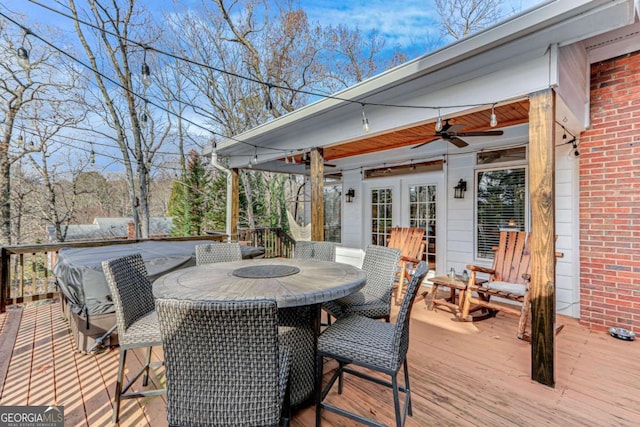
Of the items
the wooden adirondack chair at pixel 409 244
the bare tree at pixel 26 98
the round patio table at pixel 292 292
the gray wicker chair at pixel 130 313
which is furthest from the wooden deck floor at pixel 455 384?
the bare tree at pixel 26 98

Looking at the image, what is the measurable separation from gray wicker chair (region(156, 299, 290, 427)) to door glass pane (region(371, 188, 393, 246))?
5130 millimetres

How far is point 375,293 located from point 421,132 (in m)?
2.80

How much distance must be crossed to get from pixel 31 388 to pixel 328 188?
608cm

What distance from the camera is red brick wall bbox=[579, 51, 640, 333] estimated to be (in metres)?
3.18

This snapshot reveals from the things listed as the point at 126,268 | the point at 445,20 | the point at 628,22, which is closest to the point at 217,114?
the point at 445,20

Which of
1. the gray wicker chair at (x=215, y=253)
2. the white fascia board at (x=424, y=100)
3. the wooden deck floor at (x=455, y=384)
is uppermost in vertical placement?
the white fascia board at (x=424, y=100)

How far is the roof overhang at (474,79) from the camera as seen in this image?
81.1 inches

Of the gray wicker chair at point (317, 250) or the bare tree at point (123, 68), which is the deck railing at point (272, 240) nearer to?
the bare tree at point (123, 68)

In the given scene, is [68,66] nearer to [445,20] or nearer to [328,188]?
[328,188]

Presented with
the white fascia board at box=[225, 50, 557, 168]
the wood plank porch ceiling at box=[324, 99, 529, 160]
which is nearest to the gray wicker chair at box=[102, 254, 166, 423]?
the white fascia board at box=[225, 50, 557, 168]

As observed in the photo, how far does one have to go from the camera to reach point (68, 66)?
817 cm

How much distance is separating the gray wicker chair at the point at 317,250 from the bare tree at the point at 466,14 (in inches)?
277

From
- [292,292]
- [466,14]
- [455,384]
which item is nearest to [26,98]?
[292,292]

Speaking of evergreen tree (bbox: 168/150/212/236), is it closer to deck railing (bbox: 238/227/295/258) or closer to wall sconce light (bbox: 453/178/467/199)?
deck railing (bbox: 238/227/295/258)
